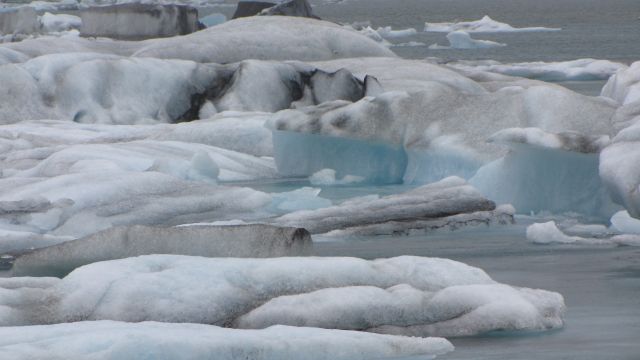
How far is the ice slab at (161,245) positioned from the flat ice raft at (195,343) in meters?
1.46

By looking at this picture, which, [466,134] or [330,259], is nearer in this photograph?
[330,259]

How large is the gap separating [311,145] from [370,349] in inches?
268

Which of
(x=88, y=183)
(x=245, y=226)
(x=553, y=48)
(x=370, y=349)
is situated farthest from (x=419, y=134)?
(x=553, y=48)

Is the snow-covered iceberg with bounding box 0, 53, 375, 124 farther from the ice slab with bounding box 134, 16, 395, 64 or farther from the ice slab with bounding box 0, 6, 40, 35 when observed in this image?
the ice slab with bounding box 0, 6, 40, 35

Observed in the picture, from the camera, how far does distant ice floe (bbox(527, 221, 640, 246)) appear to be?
25.9 feet

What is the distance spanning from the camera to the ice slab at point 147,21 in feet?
74.5

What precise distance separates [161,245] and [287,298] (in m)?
1.37

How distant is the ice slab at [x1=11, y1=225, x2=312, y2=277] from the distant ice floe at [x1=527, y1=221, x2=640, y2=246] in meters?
1.96

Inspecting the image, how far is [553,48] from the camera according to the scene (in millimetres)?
35500

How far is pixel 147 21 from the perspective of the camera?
74.7 feet

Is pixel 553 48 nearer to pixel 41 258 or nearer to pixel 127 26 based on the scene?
pixel 127 26

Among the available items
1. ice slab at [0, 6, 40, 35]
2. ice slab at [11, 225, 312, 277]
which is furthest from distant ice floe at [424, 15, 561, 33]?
ice slab at [11, 225, 312, 277]

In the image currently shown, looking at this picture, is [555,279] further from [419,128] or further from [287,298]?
[419,128]

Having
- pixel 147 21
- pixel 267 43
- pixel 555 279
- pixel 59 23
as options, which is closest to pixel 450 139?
pixel 555 279
